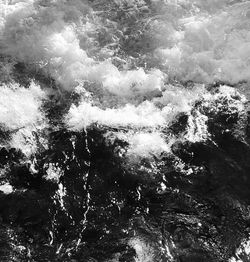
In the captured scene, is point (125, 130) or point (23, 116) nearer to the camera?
point (125, 130)

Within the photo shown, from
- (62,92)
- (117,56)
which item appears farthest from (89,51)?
(62,92)

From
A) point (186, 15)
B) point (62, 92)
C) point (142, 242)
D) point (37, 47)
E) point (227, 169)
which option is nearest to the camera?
point (142, 242)

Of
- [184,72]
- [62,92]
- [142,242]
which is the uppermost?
[184,72]

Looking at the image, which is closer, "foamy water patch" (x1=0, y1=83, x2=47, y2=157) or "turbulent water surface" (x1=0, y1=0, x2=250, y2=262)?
"turbulent water surface" (x1=0, y1=0, x2=250, y2=262)

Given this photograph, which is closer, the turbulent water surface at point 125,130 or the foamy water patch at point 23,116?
the turbulent water surface at point 125,130

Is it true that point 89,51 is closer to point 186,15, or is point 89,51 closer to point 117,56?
point 117,56

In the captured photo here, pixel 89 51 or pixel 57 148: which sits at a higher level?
pixel 89 51

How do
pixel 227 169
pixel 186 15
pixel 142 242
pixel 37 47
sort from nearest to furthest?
pixel 142 242 → pixel 227 169 → pixel 37 47 → pixel 186 15

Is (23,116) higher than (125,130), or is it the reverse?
(23,116)
